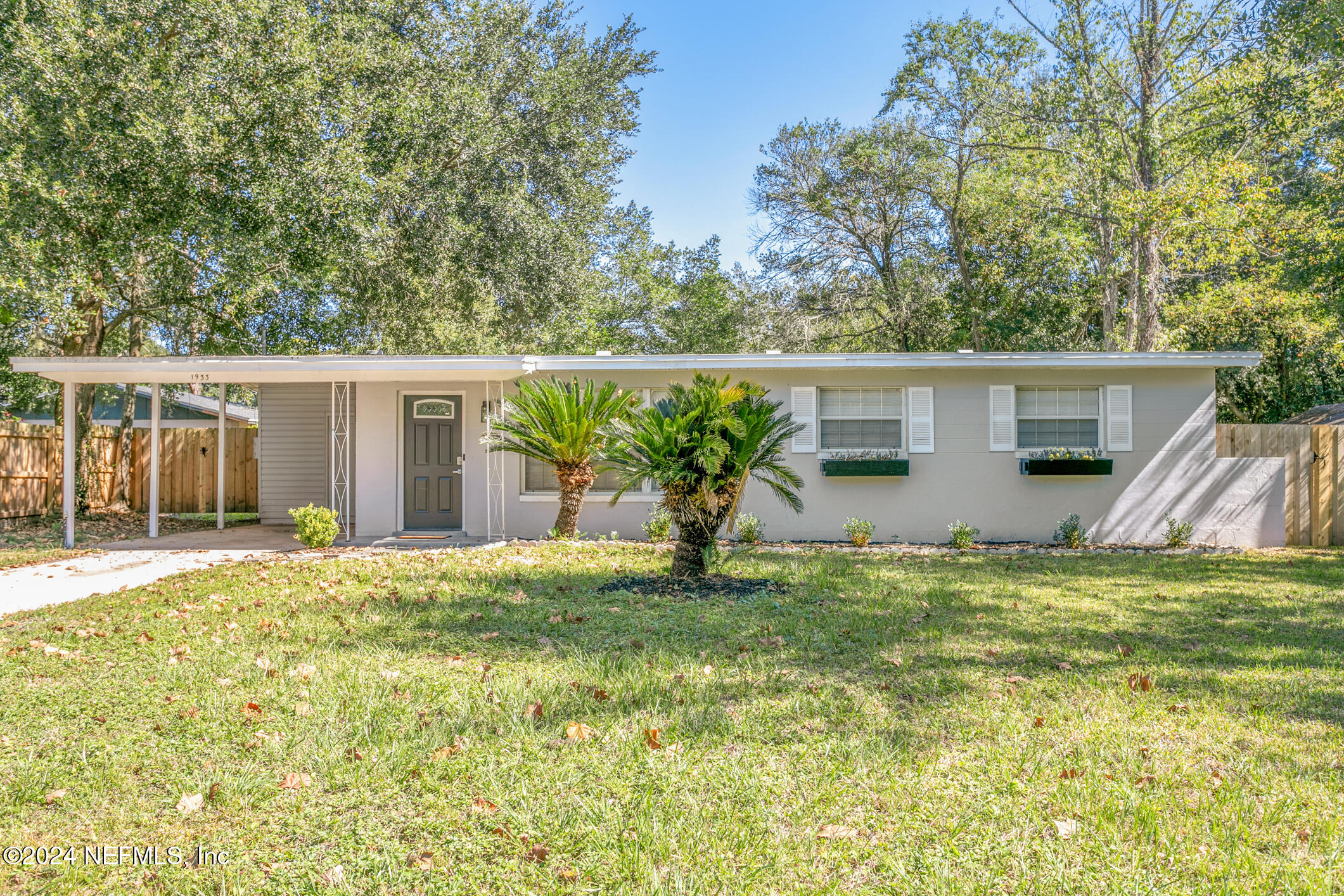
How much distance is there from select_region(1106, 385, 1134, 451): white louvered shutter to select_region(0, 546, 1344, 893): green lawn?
5.64 m

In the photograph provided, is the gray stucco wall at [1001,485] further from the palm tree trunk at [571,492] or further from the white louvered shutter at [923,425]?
the palm tree trunk at [571,492]

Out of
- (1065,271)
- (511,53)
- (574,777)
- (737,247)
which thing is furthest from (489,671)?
(737,247)

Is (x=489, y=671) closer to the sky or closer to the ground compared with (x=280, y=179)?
closer to the ground

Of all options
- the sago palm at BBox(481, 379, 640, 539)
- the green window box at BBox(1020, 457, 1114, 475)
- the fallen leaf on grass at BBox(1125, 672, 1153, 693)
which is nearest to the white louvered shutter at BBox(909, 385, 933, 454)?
the green window box at BBox(1020, 457, 1114, 475)

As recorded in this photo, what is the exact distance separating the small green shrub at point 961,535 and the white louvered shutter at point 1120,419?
7.80 ft

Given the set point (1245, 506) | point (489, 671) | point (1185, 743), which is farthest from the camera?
point (1245, 506)

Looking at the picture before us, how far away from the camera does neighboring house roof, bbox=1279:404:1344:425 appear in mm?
15008

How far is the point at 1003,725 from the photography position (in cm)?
379

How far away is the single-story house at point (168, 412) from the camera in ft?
68.8

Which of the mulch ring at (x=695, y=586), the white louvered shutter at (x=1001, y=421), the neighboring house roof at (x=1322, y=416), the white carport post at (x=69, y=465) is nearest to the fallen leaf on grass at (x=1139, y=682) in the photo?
the mulch ring at (x=695, y=586)

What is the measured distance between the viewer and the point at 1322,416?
15.8 m

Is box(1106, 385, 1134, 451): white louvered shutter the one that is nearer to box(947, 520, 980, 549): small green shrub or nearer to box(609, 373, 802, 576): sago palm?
box(947, 520, 980, 549): small green shrub

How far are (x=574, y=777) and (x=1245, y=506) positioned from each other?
11.9m

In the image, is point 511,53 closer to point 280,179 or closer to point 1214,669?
point 280,179
